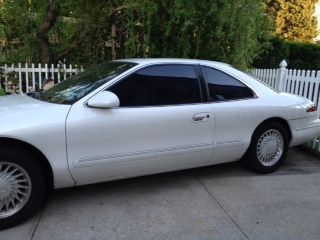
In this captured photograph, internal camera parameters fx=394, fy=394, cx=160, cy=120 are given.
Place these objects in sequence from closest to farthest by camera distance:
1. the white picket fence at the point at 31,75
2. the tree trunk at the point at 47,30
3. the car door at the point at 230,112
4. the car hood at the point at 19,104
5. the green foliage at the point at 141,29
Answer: the car hood at the point at 19,104
the car door at the point at 230,112
the green foliage at the point at 141,29
the white picket fence at the point at 31,75
the tree trunk at the point at 47,30

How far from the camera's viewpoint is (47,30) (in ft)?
26.8

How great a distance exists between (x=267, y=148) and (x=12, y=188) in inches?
128

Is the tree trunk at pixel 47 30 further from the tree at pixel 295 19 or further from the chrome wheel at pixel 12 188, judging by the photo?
the tree at pixel 295 19

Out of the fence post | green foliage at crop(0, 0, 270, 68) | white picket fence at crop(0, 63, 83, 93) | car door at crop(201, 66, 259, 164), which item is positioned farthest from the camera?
white picket fence at crop(0, 63, 83, 93)

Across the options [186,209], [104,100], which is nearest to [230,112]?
[186,209]

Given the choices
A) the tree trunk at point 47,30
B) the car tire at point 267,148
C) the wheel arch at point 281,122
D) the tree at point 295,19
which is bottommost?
the car tire at point 267,148

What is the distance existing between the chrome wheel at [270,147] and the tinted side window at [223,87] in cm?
61

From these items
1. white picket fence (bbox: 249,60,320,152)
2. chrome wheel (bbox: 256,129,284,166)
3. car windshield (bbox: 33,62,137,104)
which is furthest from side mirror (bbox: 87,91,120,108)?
white picket fence (bbox: 249,60,320,152)

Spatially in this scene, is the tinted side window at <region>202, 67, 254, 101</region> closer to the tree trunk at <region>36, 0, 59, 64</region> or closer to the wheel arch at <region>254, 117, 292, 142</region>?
the wheel arch at <region>254, 117, 292, 142</region>

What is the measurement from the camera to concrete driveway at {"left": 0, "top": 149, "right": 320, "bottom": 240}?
3.64 m

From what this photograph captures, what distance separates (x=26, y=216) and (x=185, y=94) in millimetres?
2151

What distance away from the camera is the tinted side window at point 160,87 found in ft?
13.9

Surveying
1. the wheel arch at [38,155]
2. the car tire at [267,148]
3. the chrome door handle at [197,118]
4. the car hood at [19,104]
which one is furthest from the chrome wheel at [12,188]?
the car tire at [267,148]

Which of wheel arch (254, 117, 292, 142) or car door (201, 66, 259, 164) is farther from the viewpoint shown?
wheel arch (254, 117, 292, 142)
